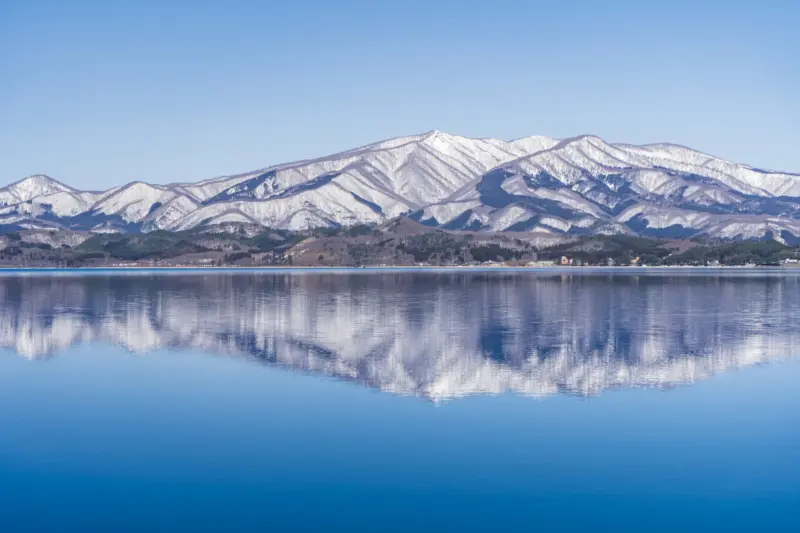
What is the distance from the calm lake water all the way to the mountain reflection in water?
410 mm

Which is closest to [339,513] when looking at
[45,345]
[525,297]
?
[45,345]

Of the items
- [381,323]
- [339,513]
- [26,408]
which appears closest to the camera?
[339,513]

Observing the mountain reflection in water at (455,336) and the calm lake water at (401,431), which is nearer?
the calm lake water at (401,431)

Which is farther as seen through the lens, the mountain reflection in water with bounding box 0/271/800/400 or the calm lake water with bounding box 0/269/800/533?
the mountain reflection in water with bounding box 0/271/800/400

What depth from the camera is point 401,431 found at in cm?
3622

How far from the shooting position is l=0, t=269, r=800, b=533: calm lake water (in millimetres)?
25734

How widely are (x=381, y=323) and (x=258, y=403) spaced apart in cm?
4380

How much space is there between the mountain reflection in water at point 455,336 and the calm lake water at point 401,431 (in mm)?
410

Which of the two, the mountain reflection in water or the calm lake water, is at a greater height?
the mountain reflection in water

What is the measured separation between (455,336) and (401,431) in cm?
3792

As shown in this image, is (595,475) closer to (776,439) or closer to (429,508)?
(429,508)

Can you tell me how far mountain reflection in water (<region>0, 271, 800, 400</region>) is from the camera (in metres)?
52.0

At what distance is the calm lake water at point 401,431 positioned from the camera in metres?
25.7

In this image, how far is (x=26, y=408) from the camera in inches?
1670
